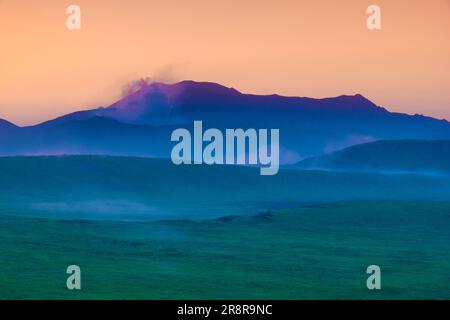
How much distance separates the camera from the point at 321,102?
1142cm

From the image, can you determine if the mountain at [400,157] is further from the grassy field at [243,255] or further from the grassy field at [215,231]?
the grassy field at [243,255]

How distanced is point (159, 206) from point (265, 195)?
3.61 ft

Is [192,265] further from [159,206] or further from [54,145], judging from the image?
[54,145]

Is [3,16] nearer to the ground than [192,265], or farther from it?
farther from it

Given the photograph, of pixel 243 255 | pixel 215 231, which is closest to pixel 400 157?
pixel 243 255

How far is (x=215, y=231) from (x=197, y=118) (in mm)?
1148

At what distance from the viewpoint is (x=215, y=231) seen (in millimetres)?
11234

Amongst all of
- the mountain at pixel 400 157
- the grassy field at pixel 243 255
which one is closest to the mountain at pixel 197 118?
the mountain at pixel 400 157

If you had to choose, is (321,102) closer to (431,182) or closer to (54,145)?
(431,182)

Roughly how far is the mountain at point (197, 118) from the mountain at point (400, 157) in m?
0.09

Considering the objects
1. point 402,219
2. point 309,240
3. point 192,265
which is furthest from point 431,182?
point 192,265

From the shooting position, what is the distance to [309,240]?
37.3 ft
